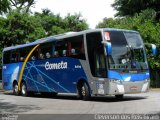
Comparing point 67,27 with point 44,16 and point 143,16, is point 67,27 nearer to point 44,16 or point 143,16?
point 44,16

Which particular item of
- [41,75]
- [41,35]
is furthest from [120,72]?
[41,35]

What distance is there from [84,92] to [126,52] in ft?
9.58

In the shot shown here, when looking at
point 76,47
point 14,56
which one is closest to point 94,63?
point 76,47

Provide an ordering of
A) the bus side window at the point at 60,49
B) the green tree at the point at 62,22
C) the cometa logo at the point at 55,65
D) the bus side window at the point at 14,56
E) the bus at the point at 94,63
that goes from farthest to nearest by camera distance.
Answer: the green tree at the point at 62,22 < the bus side window at the point at 14,56 < the cometa logo at the point at 55,65 < the bus side window at the point at 60,49 < the bus at the point at 94,63

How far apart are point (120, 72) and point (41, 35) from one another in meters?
30.0

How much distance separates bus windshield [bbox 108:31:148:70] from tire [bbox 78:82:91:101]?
2.09 meters

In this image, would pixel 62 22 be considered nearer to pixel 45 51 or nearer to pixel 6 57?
pixel 6 57

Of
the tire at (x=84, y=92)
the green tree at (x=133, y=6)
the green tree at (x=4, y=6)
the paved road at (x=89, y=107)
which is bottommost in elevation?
the paved road at (x=89, y=107)

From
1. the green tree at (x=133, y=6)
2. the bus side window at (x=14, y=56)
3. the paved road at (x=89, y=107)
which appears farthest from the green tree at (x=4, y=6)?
the green tree at (x=133, y=6)

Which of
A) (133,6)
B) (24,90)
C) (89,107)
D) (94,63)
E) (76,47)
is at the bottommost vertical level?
(89,107)

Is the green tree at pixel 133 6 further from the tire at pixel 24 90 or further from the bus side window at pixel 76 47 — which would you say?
the bus side window at pixel 76 47

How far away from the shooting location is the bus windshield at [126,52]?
19719mm

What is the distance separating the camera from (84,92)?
2122 centimetres

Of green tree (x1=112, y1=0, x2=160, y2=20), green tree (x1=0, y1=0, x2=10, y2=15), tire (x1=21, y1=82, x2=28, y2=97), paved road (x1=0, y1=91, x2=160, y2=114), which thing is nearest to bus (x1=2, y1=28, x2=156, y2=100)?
paved road (x1=0, y1=91, x2=160, y2=114)
